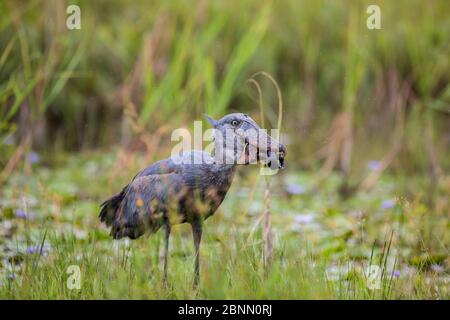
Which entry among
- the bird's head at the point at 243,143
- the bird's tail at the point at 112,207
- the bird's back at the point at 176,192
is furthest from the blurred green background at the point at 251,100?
the bird's head at the point at 243,143

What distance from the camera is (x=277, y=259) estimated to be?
3.11 meters

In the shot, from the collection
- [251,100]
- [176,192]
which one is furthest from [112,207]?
[251,100]

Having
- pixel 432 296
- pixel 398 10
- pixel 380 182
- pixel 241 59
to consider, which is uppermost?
pixel 398 10

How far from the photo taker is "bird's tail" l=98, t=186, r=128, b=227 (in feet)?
10.0

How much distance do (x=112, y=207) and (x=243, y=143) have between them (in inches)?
28.2

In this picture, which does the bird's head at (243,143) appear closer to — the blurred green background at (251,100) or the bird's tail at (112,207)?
the bird's tail at (112,207)

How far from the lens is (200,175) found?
273 cm

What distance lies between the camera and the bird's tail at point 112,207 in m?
3.05

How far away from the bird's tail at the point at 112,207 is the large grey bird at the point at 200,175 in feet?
0.62

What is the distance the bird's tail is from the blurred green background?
0.99 m

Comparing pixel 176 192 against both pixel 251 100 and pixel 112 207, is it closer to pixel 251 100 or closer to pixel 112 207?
pixel 112 207

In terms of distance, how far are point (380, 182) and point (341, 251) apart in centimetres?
175

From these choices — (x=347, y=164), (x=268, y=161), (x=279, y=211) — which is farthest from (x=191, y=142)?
(x=268, y=161)
